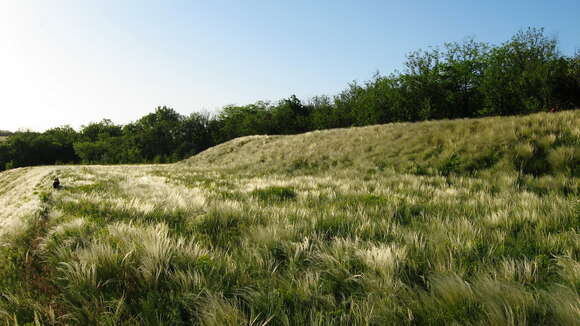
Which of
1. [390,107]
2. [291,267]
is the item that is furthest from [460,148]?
[390,107]

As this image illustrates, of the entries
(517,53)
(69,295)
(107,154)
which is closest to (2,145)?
(107,154)

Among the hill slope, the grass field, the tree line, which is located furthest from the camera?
the tree line

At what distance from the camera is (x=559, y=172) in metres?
8.95

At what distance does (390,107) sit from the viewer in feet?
184

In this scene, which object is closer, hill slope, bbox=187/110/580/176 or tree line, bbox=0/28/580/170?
hill slope, bbox=187/110/580/176

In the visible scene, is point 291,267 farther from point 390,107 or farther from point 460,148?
point 390,107

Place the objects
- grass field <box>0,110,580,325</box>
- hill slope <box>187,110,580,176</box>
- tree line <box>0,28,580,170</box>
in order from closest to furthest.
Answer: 1. grass field <box>0,110,580,325</box>
2. hill slope <box>187,110,580,176</box>
3. tree line <box>0,28,580,170</box>

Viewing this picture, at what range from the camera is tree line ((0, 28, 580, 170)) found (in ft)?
138

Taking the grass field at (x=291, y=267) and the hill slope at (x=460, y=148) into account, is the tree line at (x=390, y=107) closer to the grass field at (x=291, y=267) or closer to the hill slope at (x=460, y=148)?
the hill slope at (x=460, y=148)

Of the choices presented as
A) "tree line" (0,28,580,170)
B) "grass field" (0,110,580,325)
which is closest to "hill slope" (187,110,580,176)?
"grass field" (0,110,580,325)

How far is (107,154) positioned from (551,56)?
352ft

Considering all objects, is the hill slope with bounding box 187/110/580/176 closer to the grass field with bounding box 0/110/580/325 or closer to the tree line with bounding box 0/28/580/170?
the grass field with bounding box 0/110/580/325

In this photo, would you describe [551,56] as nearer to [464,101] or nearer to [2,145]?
[464,101]

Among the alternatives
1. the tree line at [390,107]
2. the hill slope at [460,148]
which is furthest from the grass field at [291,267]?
the tree line at [390,107]
